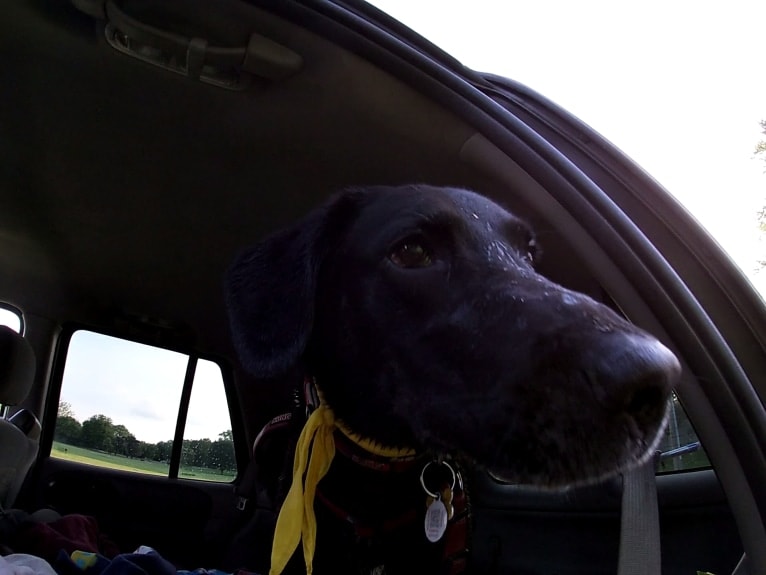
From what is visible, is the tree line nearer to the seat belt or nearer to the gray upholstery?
the gray upholstery

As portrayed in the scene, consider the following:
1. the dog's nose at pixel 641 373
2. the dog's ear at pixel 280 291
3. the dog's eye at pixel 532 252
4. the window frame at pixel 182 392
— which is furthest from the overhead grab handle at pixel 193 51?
Answer: the window frame at pixel 182 392

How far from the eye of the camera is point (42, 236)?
300cm

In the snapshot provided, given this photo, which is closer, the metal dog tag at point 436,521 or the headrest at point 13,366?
the metal dog tag at point 436,521

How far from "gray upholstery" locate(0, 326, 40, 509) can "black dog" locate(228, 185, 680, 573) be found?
149 cm

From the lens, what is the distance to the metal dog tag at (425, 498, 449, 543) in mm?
1634

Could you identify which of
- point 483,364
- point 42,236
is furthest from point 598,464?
point 42,236

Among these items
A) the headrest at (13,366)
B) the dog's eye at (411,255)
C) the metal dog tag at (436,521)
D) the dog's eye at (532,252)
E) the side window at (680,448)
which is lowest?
the headrest at (13,366)

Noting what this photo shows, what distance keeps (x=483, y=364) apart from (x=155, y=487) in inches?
120

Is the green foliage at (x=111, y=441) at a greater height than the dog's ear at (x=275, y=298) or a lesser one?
lesser

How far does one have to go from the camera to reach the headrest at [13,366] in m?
2.74

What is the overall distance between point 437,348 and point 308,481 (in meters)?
0.55

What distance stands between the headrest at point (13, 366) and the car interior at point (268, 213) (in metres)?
0.01

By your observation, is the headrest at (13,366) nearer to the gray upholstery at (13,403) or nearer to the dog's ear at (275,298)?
the gray upholstery at (13,403)

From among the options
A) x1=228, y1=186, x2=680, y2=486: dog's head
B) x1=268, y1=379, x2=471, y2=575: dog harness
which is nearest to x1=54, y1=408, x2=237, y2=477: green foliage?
x1=228, y1=186, x2=680, y2=486: dog's head
